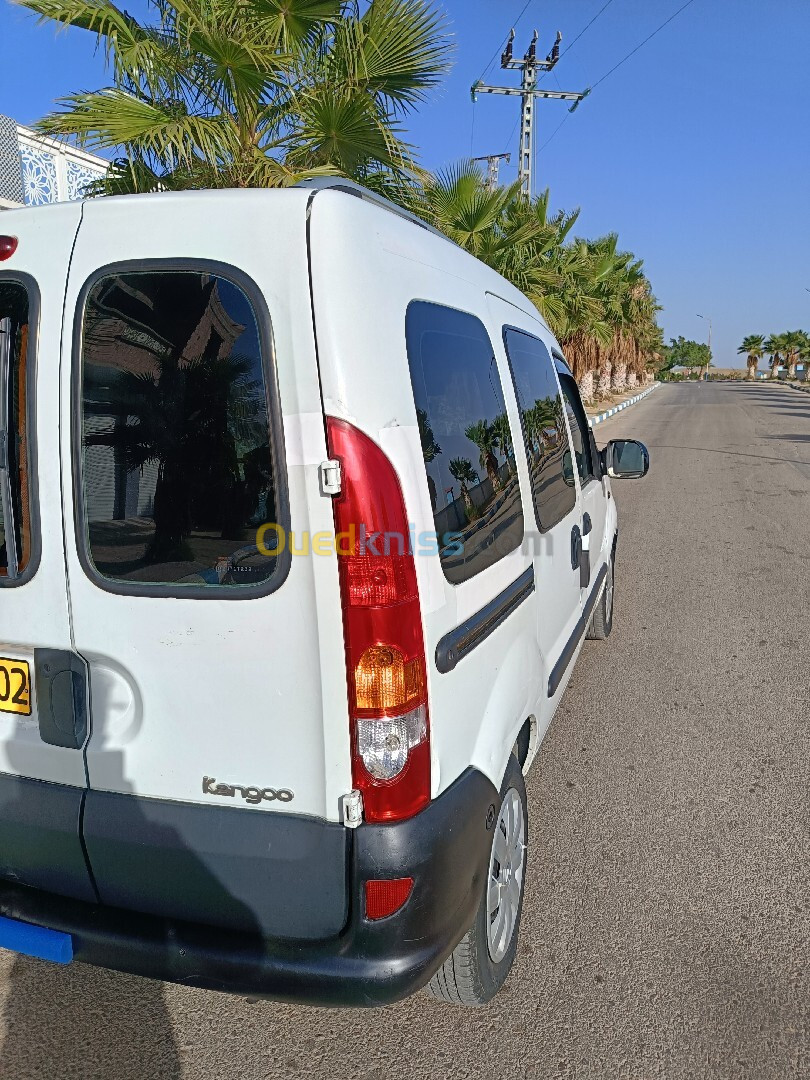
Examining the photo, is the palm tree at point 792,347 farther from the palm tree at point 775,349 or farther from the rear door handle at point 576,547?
the rear door handle at point 576,547

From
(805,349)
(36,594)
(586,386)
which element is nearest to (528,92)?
(586,386)

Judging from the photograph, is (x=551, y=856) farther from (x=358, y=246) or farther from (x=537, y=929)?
(x=358, y=246)

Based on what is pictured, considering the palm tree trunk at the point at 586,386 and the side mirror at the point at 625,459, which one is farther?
the palm tree trunk at the point at 586,386

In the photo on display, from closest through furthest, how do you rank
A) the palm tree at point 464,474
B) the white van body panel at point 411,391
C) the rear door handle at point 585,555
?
the white van body panel at point 411,391 → the palm tree at point 464,474 → the rear door handle at point 585,555

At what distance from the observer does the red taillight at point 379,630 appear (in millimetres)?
1556

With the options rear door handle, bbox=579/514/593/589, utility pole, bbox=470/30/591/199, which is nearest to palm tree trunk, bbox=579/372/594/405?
utility pole, bbox=470/30/591/199

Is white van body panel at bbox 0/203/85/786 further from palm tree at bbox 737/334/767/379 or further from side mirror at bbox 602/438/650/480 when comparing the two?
palm tree at bbox 737/334/767/379

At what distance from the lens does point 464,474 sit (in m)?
1.98

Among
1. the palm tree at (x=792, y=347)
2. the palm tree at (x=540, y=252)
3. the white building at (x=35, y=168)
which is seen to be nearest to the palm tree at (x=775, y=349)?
the palm tree at (x=792, y=347)

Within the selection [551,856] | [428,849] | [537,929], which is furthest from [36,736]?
[551,856]

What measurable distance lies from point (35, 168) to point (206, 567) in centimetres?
947

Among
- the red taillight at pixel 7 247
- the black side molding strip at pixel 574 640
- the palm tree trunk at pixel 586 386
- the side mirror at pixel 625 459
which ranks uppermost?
the palm tree trunk at pixel 586 386

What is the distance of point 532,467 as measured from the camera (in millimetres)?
2615

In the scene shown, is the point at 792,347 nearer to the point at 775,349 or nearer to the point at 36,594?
the point at 775,349
